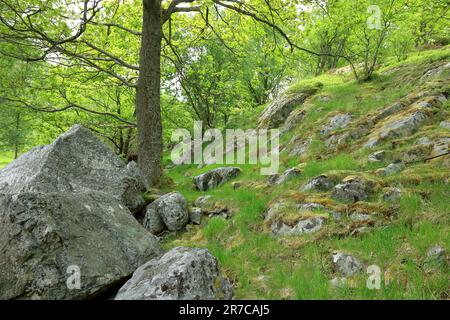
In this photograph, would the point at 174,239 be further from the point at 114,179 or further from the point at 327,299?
the point at 327,299

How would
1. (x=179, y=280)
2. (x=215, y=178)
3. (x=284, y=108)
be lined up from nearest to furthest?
(x=179, y=280) < (x=215, y=178) < (x=284, y=108)

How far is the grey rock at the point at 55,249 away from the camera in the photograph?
4039mm

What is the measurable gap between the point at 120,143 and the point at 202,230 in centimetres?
1537

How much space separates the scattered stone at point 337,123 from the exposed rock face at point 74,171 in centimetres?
714

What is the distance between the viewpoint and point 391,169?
7.01 metres

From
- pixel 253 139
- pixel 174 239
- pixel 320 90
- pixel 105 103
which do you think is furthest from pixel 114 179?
pixel 105 103

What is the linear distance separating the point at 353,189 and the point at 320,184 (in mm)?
913

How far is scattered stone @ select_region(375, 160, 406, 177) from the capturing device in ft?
22.8

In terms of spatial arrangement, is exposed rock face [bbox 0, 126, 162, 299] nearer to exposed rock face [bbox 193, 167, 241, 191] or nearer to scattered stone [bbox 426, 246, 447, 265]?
scattered stone [bbox 426, 246, 447, 265]

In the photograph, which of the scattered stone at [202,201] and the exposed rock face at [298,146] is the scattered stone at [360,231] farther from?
the exposed rock face at [298,146]

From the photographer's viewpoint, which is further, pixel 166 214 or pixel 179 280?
pixel 166 214

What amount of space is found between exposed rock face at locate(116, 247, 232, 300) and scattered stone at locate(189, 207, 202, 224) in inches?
126

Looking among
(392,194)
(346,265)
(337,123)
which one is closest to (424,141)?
(392,194)

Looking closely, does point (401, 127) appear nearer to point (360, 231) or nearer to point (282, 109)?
point (360, 231)
